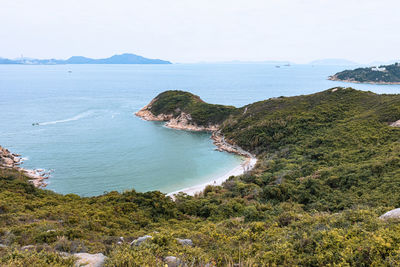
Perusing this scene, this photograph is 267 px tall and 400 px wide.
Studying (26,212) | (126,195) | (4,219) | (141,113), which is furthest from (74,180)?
(141,113)

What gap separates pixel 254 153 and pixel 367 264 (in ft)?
103

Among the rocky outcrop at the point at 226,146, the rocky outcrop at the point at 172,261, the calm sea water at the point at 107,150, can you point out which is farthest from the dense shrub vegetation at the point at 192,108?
the rocky outcrop at the point at 172,261

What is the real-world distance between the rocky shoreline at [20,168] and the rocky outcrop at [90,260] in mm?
23491

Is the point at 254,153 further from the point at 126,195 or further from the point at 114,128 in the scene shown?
the point at 114,128

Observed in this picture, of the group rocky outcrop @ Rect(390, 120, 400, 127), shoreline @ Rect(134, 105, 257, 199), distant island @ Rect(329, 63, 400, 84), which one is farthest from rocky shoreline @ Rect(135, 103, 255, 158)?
distant island @ Rect(329, 63, 400, 84)

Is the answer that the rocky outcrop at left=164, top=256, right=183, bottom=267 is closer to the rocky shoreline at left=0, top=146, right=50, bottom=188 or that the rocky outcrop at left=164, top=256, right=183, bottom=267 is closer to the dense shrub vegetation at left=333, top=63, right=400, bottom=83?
the rocky shoreline at left=0, top=146, right=50, bottom=188

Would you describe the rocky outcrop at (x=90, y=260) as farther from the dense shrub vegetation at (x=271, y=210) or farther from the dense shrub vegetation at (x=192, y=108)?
the dense shrub vegetation at (x=192, y=108)

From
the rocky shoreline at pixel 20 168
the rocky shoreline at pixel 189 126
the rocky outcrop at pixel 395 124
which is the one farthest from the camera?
the rocky shoreline at pixel 189 126

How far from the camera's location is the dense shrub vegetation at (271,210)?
770 cm

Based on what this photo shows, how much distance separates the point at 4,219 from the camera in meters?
12.6

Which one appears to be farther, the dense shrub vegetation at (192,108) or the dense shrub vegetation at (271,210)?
the dense shrub vegetation at (192,108)

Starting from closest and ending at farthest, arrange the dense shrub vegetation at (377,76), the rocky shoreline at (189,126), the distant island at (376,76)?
the rocky shoreline at (189,126) → the distant island at (376,76) → the dense shrub vegetation at (377,76)

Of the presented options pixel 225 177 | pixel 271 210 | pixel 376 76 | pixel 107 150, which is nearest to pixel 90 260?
pixel 271 210

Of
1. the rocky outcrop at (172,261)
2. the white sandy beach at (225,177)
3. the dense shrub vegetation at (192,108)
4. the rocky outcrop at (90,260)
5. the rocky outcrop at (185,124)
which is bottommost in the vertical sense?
the white sandy beach at (225,177)
